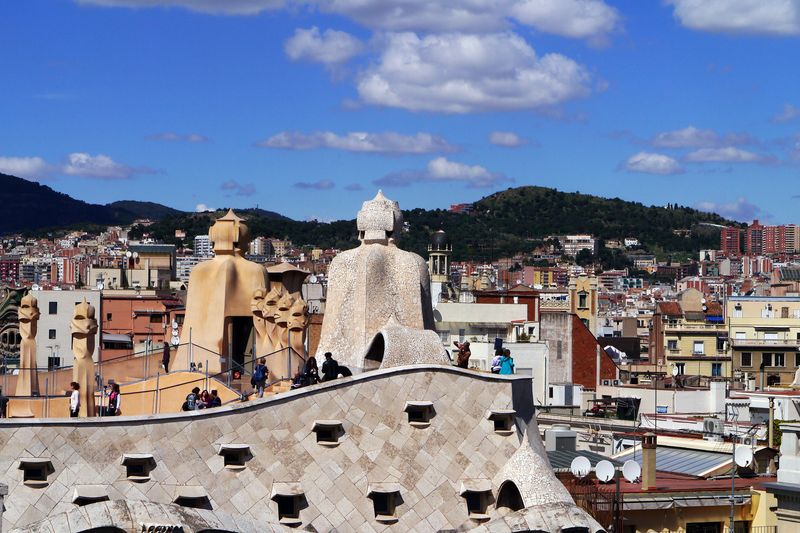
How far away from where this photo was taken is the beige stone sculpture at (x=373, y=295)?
31875 mm

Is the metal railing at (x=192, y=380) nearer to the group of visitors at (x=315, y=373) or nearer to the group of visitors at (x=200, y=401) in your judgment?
the group of visitors at (x=200, y=401)

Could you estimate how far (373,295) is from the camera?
32000mm

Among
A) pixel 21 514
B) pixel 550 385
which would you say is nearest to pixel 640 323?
pixel 550 385

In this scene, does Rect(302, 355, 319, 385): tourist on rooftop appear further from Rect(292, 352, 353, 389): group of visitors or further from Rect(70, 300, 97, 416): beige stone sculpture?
Rect(70, 300, 97, 416): beige stone sculpture

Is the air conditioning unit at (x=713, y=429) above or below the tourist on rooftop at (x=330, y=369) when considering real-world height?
below

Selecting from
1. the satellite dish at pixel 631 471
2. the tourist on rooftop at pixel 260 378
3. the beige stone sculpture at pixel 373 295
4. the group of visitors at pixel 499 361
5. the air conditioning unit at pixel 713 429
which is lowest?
the air conditioning unit at pixel 713 429

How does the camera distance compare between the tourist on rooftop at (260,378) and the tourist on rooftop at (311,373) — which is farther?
the tourist on rooftop at (260,378)

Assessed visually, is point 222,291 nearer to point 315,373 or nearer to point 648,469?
point 315,373

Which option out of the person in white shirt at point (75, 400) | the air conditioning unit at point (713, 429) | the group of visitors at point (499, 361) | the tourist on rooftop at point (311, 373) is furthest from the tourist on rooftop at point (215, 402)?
the air conditioning unit at point (713, 429)

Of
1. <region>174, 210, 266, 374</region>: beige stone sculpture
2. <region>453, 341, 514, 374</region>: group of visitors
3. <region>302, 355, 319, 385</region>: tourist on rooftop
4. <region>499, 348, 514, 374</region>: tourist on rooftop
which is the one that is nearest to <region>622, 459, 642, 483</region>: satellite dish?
<region>453, 341, 514, 374</region>: group of visitors

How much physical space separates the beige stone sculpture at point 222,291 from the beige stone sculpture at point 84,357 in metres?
5.21

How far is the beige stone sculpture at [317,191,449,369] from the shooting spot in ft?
105

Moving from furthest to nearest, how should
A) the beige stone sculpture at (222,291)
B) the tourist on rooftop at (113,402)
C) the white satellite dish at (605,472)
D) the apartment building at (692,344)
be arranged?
the apartment building at (692,344)
the beige stone sculpture at (222,291)
the white satellite dish at (605,472)
the tourist on rooftop at (113,402)

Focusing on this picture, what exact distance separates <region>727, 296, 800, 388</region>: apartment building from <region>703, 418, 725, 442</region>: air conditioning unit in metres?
35.2
